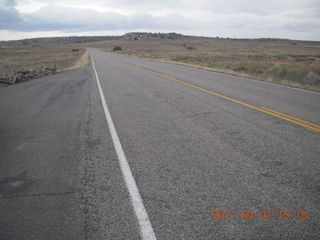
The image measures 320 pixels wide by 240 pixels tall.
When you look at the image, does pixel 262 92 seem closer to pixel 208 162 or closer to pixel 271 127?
pixel 271 127

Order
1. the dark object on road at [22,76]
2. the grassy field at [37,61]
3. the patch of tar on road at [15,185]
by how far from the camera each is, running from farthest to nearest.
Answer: the grassy field at [37,61] < the dark object on road at [22,76] < the patch of tar on road at [15,185]

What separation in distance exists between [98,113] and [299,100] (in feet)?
22.9

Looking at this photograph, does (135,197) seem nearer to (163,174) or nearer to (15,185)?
(163,174)

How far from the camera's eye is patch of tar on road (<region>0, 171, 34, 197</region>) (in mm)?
3121

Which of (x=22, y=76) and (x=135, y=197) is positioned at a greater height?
(x=135, y=197)

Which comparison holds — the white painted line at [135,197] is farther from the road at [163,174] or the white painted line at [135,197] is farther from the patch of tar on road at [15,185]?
the patch of tar on road at [15,185]

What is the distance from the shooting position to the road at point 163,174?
2.42 metres

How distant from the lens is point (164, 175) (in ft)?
11.0
